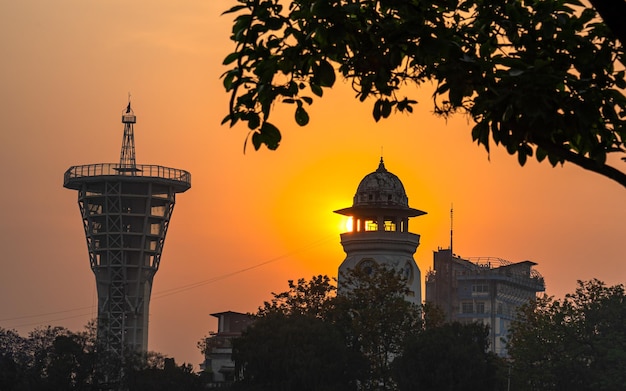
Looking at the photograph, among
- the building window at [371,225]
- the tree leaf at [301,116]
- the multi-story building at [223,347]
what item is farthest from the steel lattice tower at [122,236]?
the tree leaf at [301,116]

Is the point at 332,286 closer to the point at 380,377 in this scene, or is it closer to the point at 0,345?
the point at 380,377

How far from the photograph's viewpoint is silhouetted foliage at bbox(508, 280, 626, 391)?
10562 centimetres

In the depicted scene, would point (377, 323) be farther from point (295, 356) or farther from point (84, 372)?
point (84, 372)

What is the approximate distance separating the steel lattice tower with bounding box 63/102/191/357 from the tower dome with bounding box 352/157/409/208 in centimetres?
5361

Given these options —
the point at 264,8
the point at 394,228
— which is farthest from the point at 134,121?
the point at 264,8

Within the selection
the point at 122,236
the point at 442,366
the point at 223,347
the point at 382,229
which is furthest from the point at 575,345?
the point at 122,236

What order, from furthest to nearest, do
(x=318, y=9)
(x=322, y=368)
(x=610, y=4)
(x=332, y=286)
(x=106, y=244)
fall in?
(x=106, y=244) < (x=332, y=286) < (x=322, y=368) < (x=318, y=9) < (x=610, y=4)

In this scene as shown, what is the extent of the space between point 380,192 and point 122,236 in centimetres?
5723

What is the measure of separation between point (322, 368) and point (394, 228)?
108ft

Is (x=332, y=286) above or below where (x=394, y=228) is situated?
below

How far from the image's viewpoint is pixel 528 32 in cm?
1584

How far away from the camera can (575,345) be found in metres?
108

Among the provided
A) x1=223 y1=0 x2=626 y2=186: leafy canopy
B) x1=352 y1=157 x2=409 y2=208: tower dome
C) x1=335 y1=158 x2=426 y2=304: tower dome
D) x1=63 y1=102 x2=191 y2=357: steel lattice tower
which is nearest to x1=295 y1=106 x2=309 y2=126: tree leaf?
x1=223 y1=0 x2=626 y2=186: leafy canopy

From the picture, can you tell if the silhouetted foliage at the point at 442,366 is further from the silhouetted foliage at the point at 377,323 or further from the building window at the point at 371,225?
the building window at the point at 371,225
